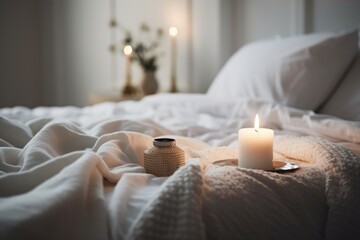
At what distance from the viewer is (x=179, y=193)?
0.69m

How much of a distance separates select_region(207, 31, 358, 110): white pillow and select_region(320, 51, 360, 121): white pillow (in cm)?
3

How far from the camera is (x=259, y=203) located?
2.56ft

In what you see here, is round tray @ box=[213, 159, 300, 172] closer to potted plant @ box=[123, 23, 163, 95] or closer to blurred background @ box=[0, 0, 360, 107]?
blurred background @ box=[0, 0, 360, 107]

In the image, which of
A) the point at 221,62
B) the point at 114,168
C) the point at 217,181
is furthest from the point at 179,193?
the point at 221,62

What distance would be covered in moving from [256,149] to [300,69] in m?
0.99

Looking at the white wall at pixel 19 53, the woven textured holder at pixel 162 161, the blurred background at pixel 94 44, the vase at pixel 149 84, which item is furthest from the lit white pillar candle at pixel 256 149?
the white wall at pixel 19 53

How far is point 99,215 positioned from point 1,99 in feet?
11.1

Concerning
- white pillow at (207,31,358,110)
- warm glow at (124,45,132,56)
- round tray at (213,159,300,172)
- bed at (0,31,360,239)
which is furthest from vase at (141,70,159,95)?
round tray at (213,159,300,172)

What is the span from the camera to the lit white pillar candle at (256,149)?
35.6 inches

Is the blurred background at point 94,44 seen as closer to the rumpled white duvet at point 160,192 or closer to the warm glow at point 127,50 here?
the warm glow at point 127,50

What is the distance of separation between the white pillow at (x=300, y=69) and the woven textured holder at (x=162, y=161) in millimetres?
996

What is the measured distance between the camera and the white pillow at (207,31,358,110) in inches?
68.8

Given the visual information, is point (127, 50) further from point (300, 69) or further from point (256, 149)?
point (256, 149)

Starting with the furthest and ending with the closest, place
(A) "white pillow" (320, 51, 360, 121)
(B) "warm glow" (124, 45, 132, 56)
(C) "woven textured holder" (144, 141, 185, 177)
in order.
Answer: (B) "warm glow" (124, 45, 132, 56) < (A) "white pillow" (320, 51, 360, 121) < (C) "woven textured holder" (144, 141, 185, 177)
